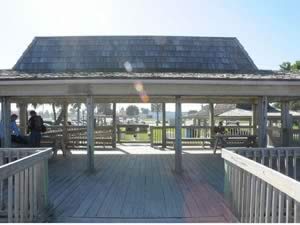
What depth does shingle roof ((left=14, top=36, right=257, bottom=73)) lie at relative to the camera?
11602 millimetres

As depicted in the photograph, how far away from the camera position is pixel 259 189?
376 centimetres

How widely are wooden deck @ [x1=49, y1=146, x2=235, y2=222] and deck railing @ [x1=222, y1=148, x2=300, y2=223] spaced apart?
568 mm

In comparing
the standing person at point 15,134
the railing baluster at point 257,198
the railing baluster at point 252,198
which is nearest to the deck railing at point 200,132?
the standing person at point 15,134

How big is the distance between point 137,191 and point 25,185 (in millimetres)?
2903

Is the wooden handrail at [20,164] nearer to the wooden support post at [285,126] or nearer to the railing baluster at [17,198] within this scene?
the railing baluster at [17,198]

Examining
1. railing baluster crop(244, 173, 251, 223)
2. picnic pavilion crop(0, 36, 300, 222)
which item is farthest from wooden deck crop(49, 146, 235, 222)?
railing baluster crop(244, 173, 251, 223)

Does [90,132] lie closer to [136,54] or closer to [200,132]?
[136,54]

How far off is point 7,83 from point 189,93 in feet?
17.1

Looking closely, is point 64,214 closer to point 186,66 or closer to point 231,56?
point 186,66

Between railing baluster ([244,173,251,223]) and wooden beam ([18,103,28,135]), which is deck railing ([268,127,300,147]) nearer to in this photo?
railing baluster ([244,173,251,223])

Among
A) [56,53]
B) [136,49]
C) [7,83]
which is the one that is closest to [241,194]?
[7,83]

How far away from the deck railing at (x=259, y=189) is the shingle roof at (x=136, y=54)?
686 cm

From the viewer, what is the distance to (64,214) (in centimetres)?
505

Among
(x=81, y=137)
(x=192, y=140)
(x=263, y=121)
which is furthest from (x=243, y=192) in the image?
(x=81, y=137)
